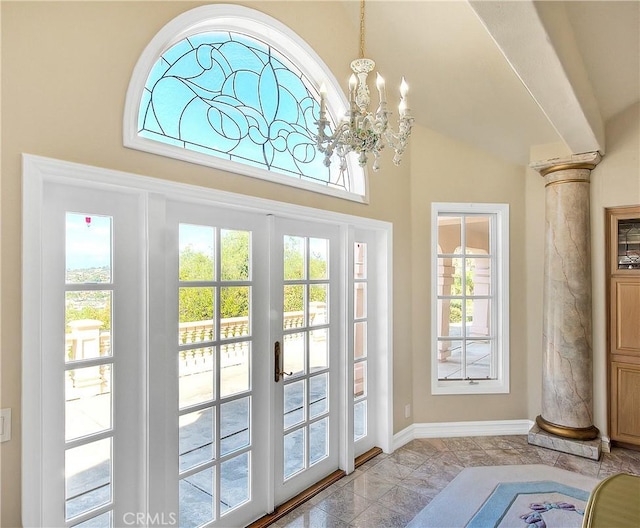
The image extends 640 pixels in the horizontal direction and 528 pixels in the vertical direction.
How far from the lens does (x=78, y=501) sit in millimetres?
1861

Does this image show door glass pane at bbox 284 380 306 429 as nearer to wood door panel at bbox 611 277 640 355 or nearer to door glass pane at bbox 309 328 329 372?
door glass pane at bbox 309 328 329 372

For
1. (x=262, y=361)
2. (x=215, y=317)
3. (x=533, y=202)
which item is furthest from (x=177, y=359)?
(x=533, y=202)

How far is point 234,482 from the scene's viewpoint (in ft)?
8.21

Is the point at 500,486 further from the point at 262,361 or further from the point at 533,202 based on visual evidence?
the point at 533,202

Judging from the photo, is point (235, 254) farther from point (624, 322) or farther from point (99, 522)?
point (624, 322)

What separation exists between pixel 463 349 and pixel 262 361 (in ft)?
7.61

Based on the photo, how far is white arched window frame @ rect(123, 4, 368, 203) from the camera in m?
1.98

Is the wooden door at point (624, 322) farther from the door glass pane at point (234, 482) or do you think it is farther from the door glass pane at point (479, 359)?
the door glass pane at point (234, 482)

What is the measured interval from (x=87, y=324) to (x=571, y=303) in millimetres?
3798

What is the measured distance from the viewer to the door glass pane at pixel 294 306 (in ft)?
9.34

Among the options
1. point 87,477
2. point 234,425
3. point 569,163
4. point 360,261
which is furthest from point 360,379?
point 569,163

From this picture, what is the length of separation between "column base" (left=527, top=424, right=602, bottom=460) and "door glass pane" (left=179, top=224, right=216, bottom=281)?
3316 mm
